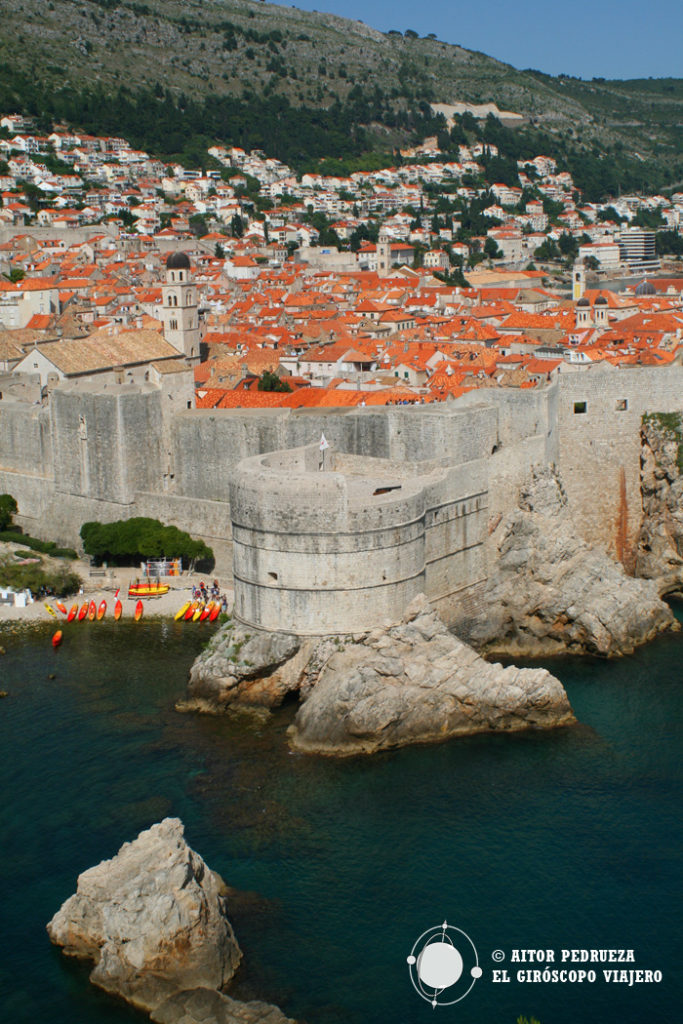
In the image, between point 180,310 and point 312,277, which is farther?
point 312,277

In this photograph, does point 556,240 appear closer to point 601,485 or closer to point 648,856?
point 601,485

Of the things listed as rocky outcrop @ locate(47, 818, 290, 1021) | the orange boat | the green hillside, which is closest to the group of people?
the orange boat

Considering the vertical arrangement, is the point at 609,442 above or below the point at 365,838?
above

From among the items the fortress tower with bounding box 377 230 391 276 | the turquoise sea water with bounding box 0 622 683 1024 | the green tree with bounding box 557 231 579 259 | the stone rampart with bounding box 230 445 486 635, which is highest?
the green tree with bounding box 557 231 579 259

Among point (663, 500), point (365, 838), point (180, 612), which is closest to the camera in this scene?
point (365, 838)

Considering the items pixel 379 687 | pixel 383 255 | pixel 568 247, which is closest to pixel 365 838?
pixel 379 687

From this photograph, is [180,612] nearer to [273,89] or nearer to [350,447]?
[350,447]

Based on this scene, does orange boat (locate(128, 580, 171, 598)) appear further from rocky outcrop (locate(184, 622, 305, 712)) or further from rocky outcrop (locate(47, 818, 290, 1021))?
rocky outcrop (locate(47, 818, 290, 1021))
